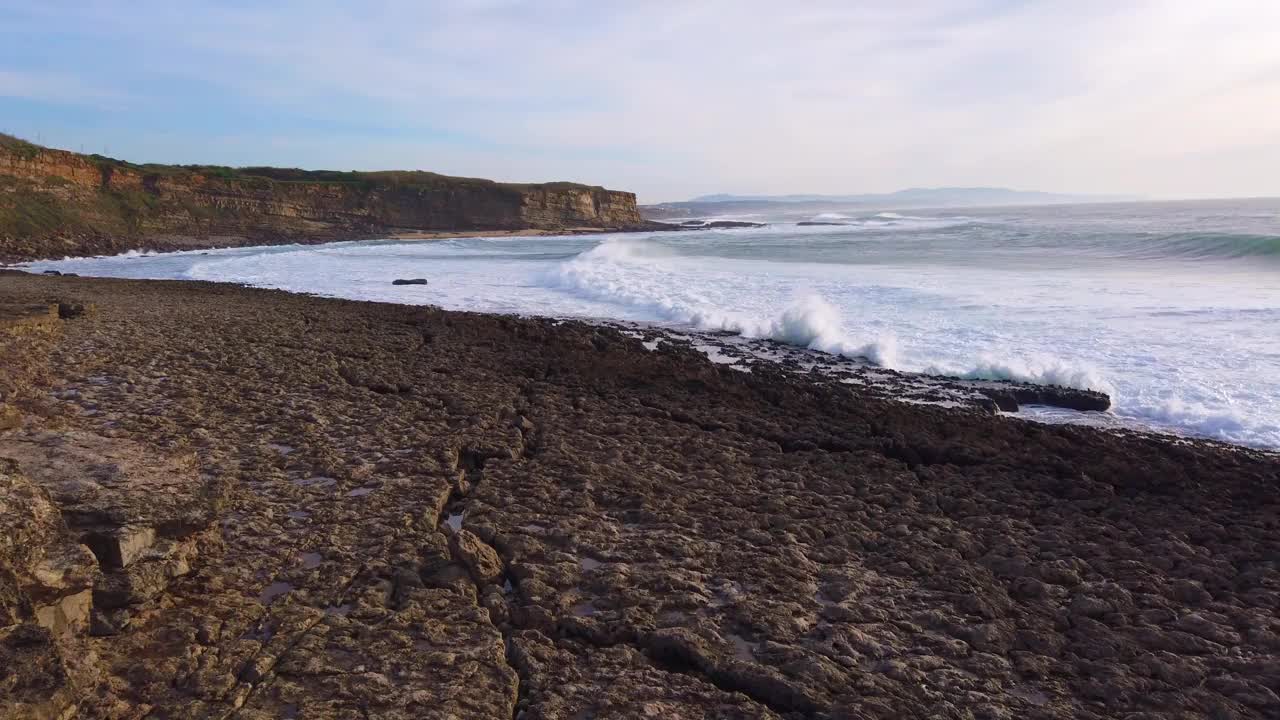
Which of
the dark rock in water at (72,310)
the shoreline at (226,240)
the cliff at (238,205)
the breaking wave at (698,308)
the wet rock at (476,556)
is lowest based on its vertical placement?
the wet rock at (476,556)

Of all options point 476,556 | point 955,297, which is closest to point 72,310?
point 476,556

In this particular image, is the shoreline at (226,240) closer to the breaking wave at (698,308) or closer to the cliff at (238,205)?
the cliff at (238,205)

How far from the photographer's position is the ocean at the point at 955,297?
10484mm

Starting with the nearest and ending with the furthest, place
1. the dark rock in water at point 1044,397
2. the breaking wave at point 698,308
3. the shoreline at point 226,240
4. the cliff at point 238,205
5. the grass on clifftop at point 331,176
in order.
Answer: the dark rock in water at point 1044,397 < the breaking wave at point 698,308 < the shoreline at point 226,240 < the cliff at point 238,205 < the grass on clifftop at point 331,176

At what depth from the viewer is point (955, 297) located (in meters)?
18.5

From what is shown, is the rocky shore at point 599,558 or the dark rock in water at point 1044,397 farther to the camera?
the dark rock in water at point 1044,397

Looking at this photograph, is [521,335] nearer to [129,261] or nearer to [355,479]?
[355,479]

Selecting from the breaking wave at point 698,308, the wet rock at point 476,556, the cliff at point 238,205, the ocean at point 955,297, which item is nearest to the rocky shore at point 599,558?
the wet rock at point 476,556

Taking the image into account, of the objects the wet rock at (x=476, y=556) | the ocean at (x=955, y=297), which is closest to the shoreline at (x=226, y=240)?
the ocean at (x=955, y=297)

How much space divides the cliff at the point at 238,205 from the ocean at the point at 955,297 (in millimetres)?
5436

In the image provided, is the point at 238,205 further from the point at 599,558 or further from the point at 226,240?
the point at 599,558

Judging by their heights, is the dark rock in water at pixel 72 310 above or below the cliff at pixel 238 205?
below

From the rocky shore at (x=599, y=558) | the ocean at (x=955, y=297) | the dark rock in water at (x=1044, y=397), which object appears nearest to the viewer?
the rocky shore at (x=599, y=558)

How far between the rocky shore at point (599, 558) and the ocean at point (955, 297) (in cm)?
289
